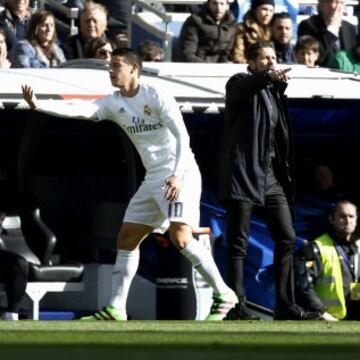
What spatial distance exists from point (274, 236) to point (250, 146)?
67 centimetres

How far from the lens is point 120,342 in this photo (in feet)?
23.0

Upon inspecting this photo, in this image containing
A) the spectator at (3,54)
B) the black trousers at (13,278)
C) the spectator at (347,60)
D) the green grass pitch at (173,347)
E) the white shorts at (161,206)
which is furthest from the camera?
the spectator at (347,60)

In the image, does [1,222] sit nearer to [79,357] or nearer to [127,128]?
[127,128]

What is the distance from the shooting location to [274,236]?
1209 centimetres

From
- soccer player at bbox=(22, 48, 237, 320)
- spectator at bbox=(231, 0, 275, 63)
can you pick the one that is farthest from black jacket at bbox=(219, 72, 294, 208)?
spectator at bbox=(231, 0, 275, 63)

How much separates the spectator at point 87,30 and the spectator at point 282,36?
1.55m

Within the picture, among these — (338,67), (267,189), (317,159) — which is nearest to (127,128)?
(267,189)

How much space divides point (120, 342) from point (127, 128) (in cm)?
453

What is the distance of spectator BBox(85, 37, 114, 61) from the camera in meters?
14.8

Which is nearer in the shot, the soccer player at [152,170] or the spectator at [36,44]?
the soccer player at [152,170]

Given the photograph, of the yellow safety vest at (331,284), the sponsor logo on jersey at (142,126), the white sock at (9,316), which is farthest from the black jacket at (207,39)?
the sponsor logo on jersey at (142,126)

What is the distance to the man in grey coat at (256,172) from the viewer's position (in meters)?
11.9

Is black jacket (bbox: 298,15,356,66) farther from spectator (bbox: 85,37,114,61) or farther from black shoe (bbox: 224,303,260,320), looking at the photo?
black shoe (bbox: 224,303,260,320)

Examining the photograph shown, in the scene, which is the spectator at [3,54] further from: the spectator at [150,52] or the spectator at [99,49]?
the spectator at [150,52]
